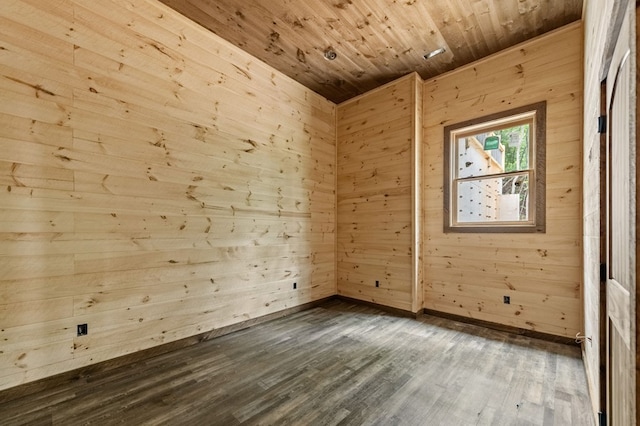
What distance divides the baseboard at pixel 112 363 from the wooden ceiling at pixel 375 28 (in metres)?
3.36

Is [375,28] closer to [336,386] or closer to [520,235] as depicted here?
[520,235]

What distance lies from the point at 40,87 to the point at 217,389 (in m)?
2.68

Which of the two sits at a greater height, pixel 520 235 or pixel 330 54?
pixel 330 54

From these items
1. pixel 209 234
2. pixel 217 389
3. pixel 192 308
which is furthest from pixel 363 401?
pixel 209 234

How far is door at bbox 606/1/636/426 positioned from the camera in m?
0.79

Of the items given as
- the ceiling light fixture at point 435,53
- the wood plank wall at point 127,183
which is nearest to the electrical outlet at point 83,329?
the wood plank wall at point 127,183

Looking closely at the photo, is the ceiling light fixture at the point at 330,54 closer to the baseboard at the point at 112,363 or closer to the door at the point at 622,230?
the door at the point at 622,230

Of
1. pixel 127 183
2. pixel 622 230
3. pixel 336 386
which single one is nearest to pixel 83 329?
pixel 127 183

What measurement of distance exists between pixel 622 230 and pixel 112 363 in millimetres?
3433

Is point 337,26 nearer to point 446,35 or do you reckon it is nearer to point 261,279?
point 446,35

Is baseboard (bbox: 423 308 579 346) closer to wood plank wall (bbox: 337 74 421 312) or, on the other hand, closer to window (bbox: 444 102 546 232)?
wood plank wall (bbox: 337 74 421 312)

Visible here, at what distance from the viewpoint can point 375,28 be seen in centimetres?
302

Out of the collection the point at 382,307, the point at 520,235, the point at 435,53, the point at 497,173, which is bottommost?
the point at 382,307

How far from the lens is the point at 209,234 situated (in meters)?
3.08
